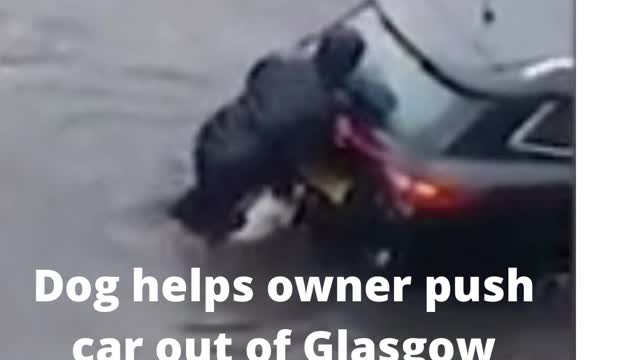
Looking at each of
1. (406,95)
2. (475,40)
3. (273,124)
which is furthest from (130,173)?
(475,40)

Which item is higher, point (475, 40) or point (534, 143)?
point (475, 40)

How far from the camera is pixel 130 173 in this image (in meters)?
2.03

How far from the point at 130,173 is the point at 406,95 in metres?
0.51

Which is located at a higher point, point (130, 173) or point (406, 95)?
point (406, 95)

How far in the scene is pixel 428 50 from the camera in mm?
2012

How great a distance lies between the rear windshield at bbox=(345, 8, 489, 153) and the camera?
6.61 ft

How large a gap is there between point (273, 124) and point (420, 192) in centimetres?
29

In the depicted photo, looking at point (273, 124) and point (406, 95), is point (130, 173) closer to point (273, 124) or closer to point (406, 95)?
point (273, 124)

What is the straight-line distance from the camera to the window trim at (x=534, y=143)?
2.02 m

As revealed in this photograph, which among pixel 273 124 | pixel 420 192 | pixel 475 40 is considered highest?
pixel 475 40

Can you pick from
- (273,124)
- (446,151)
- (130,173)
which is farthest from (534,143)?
(130,173)

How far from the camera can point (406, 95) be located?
203 centimetres

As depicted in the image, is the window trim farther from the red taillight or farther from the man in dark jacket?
the man in dark jacket

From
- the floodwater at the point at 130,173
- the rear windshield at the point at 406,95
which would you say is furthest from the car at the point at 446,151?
the floodwater at the point at 130,173
